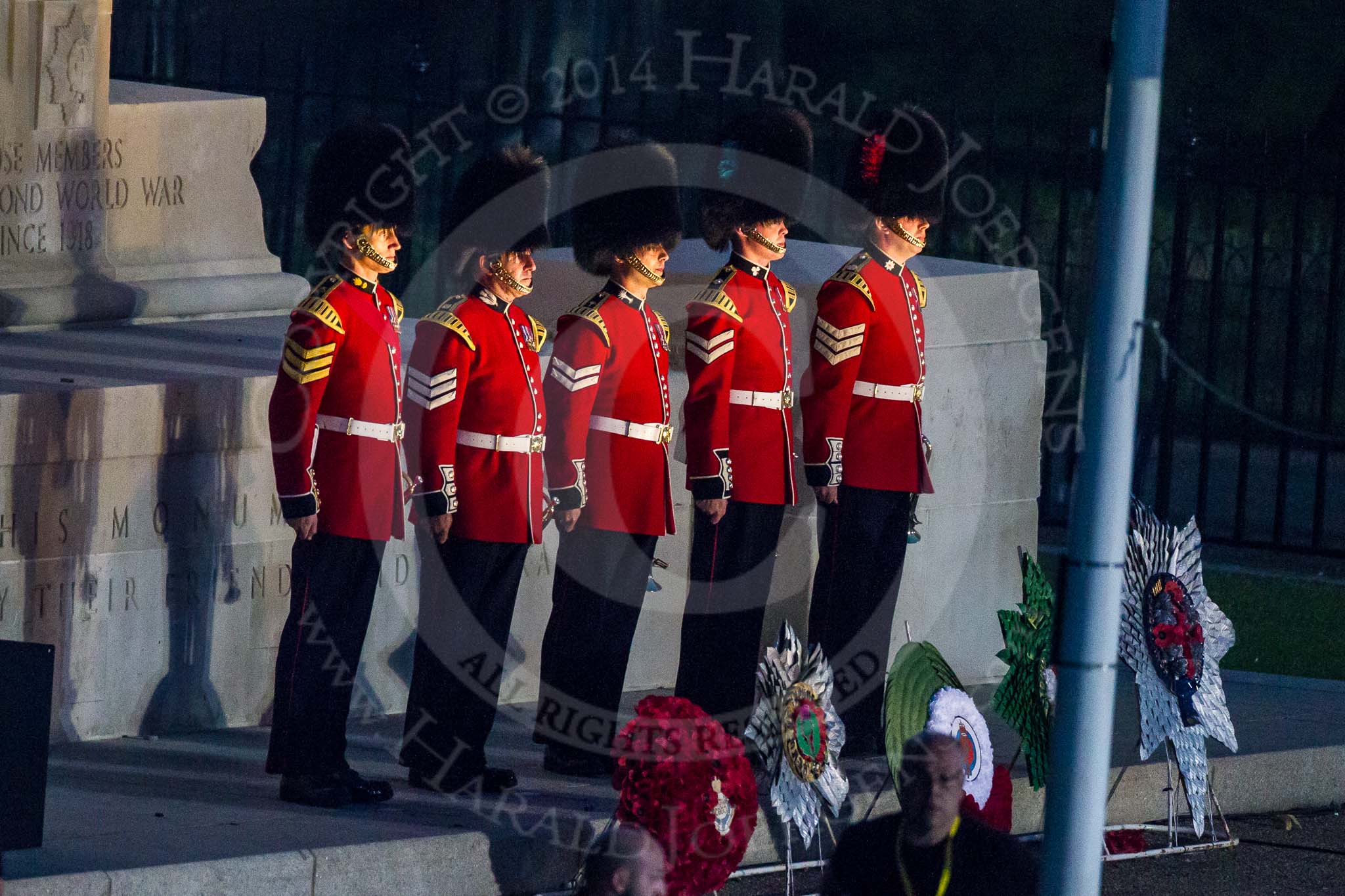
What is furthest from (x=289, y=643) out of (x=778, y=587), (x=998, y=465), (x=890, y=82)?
(x=890, y=82)

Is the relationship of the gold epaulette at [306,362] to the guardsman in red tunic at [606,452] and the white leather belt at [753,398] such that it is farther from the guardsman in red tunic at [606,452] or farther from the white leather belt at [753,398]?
the white leather belt at [753,398]

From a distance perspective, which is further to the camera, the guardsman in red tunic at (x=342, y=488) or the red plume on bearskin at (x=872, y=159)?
the red plume on bearskin at (x=872, y=159)

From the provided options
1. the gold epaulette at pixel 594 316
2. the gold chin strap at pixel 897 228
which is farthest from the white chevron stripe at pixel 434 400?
the gold chin strap at pixel 897 228

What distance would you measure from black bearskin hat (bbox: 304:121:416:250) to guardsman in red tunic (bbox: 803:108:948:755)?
131cm

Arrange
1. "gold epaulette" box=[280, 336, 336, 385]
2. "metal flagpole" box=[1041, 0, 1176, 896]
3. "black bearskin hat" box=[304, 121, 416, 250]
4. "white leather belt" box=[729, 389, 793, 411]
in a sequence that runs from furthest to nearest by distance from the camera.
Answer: "white leather belt" box=[729, 389, 793, 411] < "black bearskin hat" box=[304, 121, 416, 250] < "gold epaulette" box=[280, 336, 336, 385] < "metal flagpole" box=[1041, 0, 1176, 896]

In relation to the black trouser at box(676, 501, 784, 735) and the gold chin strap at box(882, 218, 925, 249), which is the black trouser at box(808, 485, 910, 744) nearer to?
the black trouser at box(676, 501, 784, 735)

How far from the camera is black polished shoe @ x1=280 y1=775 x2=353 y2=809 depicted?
6.20 meters

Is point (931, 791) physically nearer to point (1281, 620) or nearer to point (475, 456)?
point (475, 456)

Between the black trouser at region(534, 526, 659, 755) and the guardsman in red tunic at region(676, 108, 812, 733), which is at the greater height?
the guardsman in red tunic at region(676, 108, 812, 733)

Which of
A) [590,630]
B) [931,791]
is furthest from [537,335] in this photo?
[931,791]

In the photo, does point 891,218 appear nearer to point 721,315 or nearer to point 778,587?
point 721,315

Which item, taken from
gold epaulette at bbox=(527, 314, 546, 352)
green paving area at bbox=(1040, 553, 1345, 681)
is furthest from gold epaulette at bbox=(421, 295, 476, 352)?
green paving area at bbox=(1040, 553, 1345, 681)

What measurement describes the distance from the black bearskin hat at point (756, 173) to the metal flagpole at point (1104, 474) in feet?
8.52

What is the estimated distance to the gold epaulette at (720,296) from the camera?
6707 millimetres
